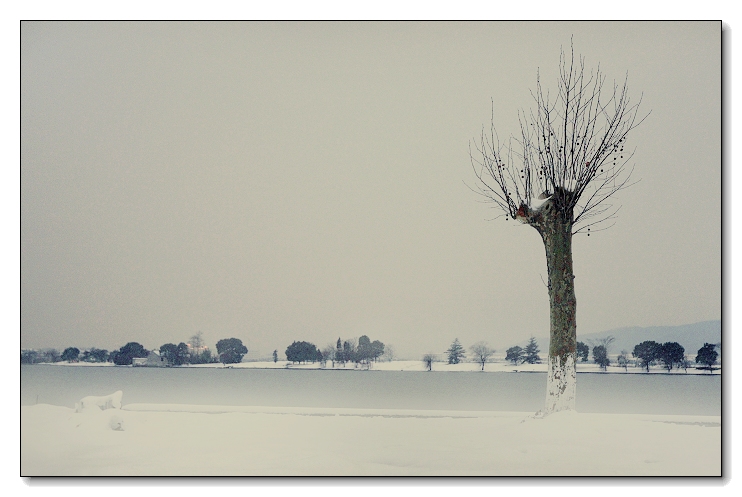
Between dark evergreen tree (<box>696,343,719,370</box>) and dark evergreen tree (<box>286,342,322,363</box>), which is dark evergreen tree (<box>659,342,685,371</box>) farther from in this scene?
dark evergreen tree (<box>286,342,322,363</box>)

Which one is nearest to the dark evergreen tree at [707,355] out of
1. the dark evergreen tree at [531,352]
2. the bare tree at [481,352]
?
the dark evergreen tree at [531,352]

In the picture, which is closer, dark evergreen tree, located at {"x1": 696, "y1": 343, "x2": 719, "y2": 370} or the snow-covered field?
the snow-covered field

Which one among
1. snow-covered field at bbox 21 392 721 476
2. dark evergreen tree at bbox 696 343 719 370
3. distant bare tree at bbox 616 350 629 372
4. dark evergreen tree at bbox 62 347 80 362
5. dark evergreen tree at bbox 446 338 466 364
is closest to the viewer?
snow-covered field at bbox 21 392 721 476

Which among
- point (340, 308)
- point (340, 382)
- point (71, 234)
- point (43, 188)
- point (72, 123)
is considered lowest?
point (340, 382)

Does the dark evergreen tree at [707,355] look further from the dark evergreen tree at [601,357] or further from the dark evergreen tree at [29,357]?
the dark evergreen tree at [29,357]

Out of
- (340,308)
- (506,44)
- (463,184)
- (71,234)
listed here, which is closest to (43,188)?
(71,234)

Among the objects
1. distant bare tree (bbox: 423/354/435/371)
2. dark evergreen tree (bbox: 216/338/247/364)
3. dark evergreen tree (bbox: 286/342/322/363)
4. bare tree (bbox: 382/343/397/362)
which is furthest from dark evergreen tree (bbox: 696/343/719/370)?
dark evergreen tree (bbox: 216/338/247/364)

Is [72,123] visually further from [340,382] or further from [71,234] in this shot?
[340,382]
